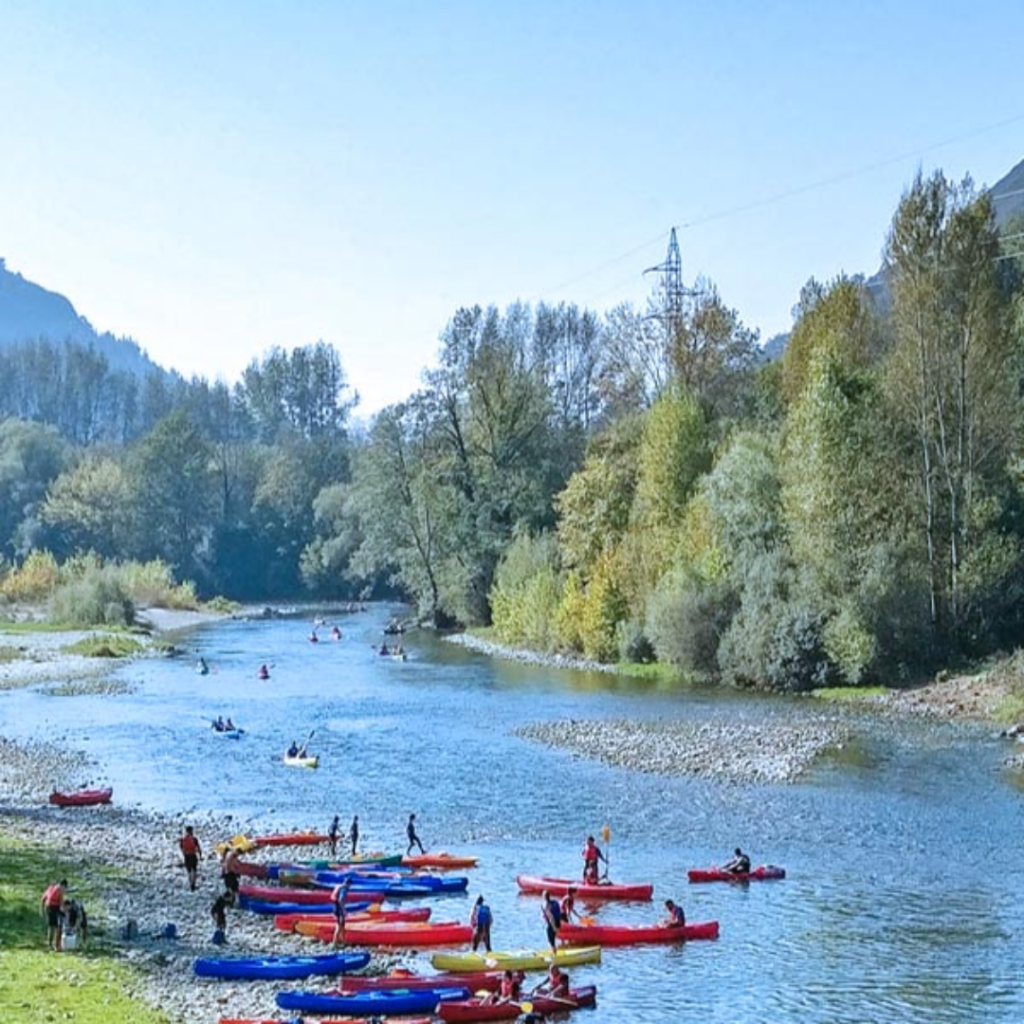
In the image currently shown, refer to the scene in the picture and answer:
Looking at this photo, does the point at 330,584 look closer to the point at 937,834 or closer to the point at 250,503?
the point at 250,503

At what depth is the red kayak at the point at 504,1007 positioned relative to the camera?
1068 inches

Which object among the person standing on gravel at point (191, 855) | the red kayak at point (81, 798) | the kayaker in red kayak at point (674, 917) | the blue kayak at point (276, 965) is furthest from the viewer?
the red kayak at point (81, 798)

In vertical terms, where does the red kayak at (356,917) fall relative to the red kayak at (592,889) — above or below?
below

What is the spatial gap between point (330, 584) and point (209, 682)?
275 feet

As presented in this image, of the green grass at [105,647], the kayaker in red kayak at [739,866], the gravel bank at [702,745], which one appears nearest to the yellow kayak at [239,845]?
the kayaker in red kayak at [739,866]

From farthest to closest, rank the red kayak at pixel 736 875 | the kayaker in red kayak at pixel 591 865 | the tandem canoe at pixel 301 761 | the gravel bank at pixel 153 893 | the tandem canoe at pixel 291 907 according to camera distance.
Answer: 1. the tandem canoe at pixel 301 761
2. the red kayak at pixel 736 875
3. the kayaker in red kayak at pixel 591 865
4. the tandem canoe at pixel 291 907
5. the gravel bank at pixel 153 893

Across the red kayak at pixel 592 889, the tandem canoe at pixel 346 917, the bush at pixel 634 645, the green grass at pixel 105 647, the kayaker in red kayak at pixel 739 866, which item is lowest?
the tandem canoe at pixel 346 917

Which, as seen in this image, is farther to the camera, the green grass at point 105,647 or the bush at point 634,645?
the green grass at point 105,647

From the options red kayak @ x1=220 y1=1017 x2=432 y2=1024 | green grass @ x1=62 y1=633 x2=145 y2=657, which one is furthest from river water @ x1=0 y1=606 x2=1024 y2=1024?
green grass @ x1=62 y1=633 x2=145 y2=657

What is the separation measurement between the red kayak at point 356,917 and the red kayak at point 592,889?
131 inches

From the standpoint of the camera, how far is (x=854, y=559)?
71438mm

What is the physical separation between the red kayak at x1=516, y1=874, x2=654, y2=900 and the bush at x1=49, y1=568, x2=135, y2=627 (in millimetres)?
88023

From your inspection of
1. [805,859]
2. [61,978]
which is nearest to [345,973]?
[61,978]

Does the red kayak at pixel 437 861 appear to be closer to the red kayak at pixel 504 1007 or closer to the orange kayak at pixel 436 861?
the orange kayak at pixel 436 861
